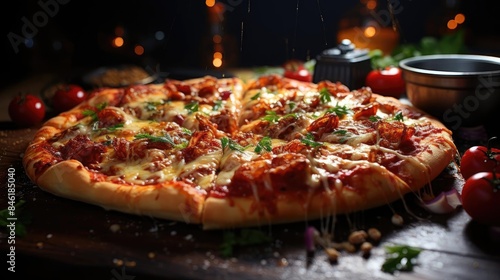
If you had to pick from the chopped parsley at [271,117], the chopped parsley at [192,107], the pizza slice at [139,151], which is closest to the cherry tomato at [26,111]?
the pizza slice at [139,151]

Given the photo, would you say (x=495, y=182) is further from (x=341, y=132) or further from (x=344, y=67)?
(x=344, y=67)

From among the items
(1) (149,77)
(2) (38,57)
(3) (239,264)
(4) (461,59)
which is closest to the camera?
(3) (239,264)

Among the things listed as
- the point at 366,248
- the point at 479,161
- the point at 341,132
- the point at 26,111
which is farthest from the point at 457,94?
the point at 26,111

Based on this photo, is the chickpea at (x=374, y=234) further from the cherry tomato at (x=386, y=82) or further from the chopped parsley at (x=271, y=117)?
the cherry tomato at (x=386, y=82)

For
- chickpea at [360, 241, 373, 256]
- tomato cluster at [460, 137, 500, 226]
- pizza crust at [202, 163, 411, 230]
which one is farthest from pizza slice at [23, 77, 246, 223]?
tomato cluster at [460, 137, 500, 226]

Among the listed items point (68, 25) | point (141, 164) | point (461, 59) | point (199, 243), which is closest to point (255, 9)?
point (68, 25)

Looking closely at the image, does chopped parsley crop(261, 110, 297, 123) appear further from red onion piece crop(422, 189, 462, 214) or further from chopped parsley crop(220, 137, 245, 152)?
red onion piece crop(422, 189, 462, 214)

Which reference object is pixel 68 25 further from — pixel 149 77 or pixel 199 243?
pixel 199 243
